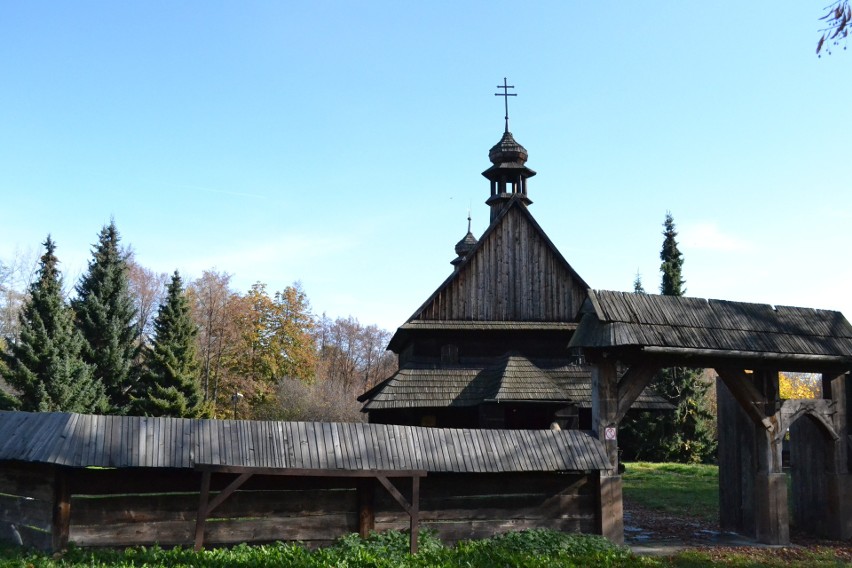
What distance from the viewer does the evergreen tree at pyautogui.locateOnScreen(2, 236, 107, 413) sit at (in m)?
31.0

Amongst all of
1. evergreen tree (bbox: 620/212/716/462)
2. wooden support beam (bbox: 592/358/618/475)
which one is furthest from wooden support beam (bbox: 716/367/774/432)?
evergreen tree (bbox: 620/212/716/462)

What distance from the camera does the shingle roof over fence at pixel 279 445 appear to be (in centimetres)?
975

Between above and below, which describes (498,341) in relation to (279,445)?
above

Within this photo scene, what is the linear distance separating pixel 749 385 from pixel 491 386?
7960 mm

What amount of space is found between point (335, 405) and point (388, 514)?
31.7 metres

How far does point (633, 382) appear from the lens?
1250 centimetres

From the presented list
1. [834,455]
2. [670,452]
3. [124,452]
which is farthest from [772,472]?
[670,452]

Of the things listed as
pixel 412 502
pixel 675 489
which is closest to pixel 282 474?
pixel 412 502

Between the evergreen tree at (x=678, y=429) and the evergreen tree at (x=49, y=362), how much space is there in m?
23.3

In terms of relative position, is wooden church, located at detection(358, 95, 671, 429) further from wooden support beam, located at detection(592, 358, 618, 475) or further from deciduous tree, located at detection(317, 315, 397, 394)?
deciduous tree, located at detection(317, 315, 397, 394)

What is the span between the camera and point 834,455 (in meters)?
13.7

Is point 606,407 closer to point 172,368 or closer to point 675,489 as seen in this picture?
point 675,489

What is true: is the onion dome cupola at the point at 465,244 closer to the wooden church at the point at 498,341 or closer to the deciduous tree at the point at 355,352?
the wooden church at the point at 498,341

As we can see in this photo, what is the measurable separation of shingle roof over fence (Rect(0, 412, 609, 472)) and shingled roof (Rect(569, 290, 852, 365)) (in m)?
1.73
